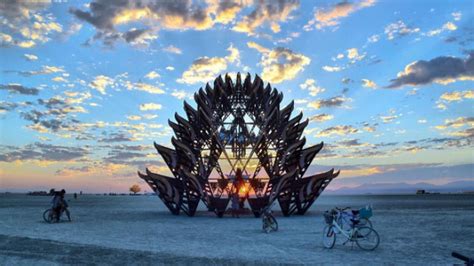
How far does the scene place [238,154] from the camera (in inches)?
1644

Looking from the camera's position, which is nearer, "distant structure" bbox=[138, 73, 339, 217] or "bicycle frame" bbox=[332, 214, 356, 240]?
"bicycle frame" bbox=[332, 214, 356, 240]

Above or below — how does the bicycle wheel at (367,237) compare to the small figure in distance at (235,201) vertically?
below

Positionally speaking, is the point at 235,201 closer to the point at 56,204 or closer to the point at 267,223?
the point at 267,223

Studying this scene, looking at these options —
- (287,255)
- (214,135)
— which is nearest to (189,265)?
(287,255)

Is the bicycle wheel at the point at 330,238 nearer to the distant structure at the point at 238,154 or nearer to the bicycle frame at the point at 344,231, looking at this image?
the bicycle frame at the point at 344,231

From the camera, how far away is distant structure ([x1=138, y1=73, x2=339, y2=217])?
35.9 metres

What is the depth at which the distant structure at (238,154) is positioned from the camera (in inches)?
1412

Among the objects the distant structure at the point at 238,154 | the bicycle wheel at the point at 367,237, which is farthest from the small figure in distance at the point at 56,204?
the bicycle wheel at the point at 367,237

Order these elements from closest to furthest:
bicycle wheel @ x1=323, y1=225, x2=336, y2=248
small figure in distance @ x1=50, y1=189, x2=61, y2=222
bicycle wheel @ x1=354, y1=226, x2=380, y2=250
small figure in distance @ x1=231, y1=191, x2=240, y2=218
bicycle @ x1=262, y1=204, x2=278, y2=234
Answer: bicycle wheel @ x1=354, y1=226, x2=380, y2=250 < bicycle wheel @ x1=323, y1=225, x2=336, y2=248 < bicycle @ x1=262, y1=204, x2=278, y2=234 < small figure in distance @ x1=50, y1=189, x2=61, y2=222 < small figure in distance @ x1=231, y1=191, x2=240, y2=218

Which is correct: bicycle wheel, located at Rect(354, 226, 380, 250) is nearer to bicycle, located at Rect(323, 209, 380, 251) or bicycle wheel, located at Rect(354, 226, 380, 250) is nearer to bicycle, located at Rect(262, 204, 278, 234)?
bicycle, located at Rect(323, 209, 380, 251)

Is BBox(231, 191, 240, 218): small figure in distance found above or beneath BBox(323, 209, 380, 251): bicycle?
above

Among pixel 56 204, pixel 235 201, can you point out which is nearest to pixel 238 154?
pixel 235 201

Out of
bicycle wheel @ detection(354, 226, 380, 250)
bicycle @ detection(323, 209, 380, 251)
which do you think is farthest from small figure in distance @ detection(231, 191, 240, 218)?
bicycle @ detection(323, 209, 380, 251)

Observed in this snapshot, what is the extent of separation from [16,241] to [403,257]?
52.6 feet
